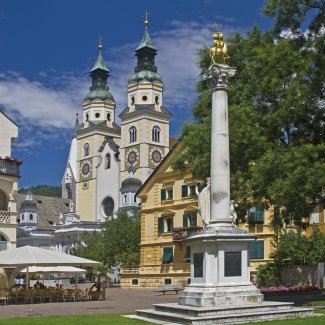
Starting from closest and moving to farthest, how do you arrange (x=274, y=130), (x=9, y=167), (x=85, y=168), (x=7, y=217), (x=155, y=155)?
(x=274, y=130)
(x=7, y=217)
(x=9, y=167)
(x=155, y=155)
(x=85, y=168)

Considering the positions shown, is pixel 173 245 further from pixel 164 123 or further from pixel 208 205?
pixel 164 123

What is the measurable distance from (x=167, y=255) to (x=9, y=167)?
15517mm

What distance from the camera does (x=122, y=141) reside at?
100875 millimetres

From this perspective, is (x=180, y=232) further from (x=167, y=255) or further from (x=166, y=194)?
(x=166, y=194)

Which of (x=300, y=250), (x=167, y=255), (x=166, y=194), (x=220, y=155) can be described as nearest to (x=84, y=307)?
(x=220, y=155)

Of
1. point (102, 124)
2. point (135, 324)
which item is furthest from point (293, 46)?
point (102, 124)

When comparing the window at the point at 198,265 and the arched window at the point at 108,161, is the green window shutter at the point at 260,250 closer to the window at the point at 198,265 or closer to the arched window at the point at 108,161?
the window at the point at 198,265

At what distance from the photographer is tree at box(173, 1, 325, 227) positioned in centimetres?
2147

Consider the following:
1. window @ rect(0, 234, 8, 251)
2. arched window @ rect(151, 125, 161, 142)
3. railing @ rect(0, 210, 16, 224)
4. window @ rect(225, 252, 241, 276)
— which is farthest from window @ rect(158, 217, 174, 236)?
arched window @ rect(151, 125, 161, 142)

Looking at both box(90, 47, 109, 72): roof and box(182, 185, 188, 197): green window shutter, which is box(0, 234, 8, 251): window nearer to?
box(182, 185, 188, 197): green window shutter

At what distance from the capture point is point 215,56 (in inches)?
777

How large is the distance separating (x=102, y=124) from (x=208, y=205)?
296 ft

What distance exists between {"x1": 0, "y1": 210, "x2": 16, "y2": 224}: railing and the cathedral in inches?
2147

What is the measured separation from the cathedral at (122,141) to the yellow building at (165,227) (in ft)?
135
